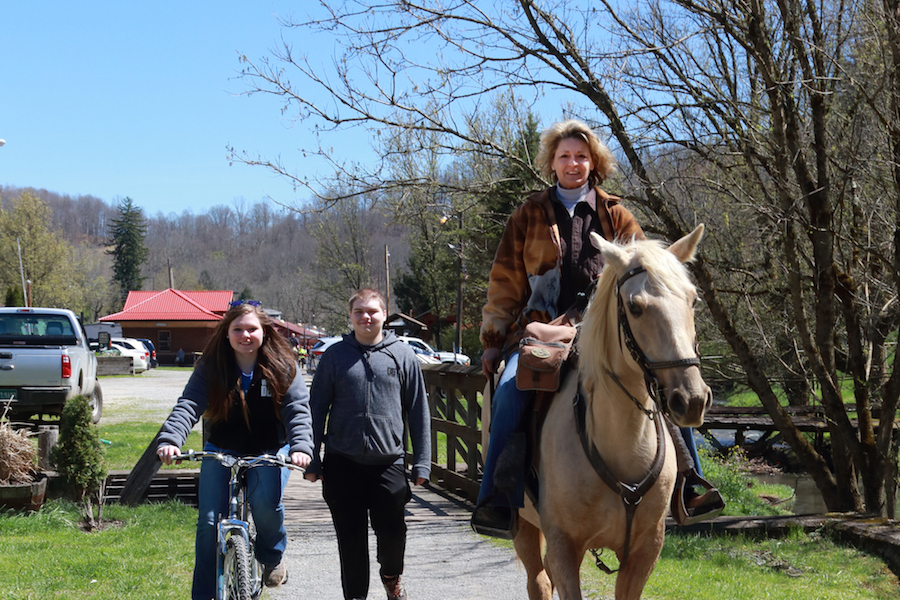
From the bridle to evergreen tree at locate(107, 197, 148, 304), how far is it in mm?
89577

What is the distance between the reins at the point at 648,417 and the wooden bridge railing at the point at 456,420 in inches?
186

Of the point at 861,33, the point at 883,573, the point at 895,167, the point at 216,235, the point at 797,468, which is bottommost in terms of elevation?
the point at 797,468

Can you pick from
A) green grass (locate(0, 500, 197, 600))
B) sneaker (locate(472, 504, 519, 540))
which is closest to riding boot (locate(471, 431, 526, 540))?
sneaker (locate(472, 504, 519, 540))

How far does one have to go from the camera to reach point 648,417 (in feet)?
11.3

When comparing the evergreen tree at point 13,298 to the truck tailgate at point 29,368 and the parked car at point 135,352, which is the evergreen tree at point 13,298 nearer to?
the parked car at point 135,352

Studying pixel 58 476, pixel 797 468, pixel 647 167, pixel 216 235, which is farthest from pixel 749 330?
pixel 216 235

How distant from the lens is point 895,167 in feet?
24.4

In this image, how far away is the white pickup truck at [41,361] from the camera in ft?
46.2

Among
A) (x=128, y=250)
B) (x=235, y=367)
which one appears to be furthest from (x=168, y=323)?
(x=235, y=367)

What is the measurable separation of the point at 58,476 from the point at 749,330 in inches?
320

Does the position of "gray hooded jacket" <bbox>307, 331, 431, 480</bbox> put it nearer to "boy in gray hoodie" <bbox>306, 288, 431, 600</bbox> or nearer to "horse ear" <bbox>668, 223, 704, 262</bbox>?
"boy in gray hoodie" <bbox>306, 288, 431, 600</bbox>

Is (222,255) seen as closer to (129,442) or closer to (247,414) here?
(129,442)

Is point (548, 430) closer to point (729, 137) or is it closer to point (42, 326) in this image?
point (729, 137)

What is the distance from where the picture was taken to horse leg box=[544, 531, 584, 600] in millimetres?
3412
